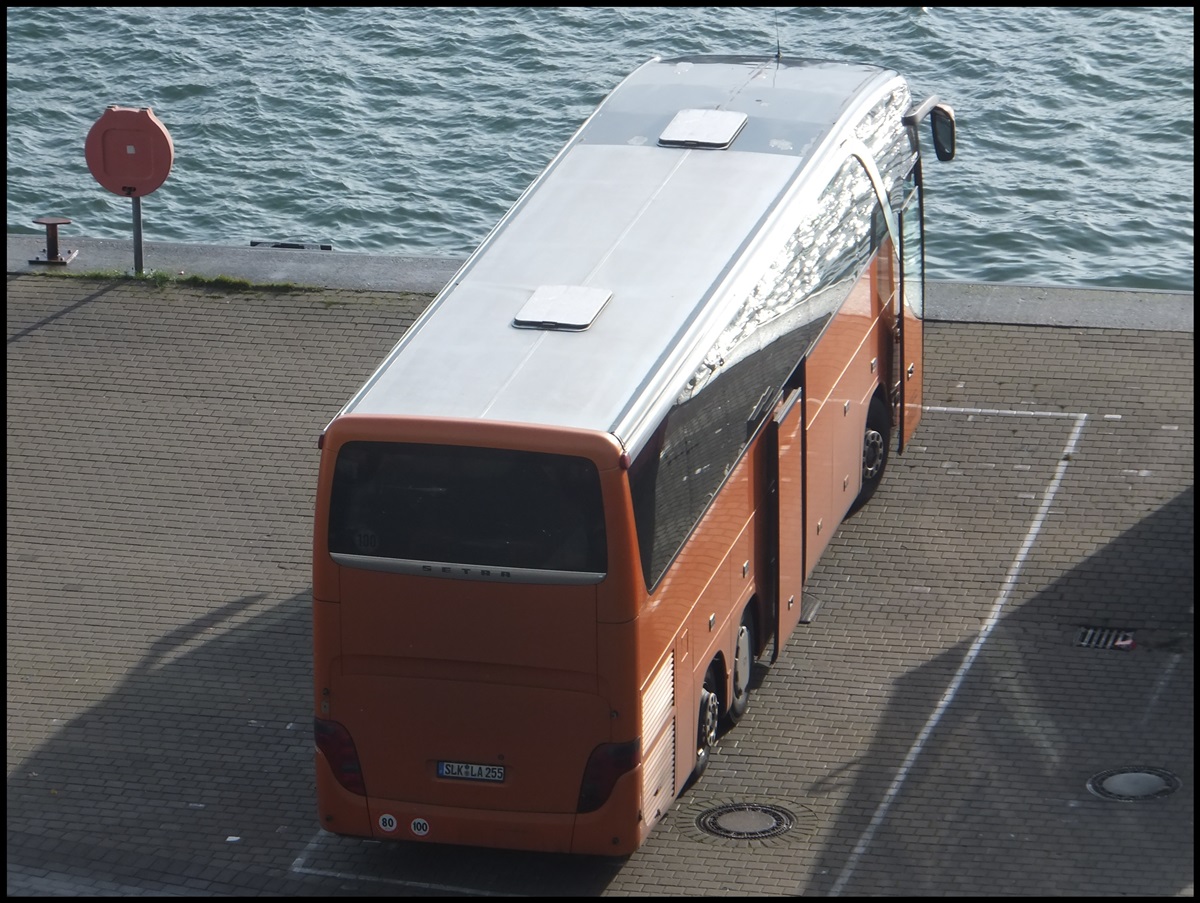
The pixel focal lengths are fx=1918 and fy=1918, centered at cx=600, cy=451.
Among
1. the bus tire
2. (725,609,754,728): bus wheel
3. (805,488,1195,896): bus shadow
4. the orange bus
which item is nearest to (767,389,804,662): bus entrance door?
the orange bus

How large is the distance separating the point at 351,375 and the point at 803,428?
6.20m

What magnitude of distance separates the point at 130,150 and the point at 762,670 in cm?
991

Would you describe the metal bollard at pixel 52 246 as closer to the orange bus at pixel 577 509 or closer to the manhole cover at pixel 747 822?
the orange bus at pixel 577 509

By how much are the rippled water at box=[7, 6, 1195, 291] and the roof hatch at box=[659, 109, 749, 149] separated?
12767 millimetres

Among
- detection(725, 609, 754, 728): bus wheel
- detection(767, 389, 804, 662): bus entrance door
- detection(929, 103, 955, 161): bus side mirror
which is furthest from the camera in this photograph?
detection(929, 103, 955, 161): bus side mirror

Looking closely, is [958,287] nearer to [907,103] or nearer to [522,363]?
[907,103]

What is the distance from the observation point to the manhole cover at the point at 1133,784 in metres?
12.1

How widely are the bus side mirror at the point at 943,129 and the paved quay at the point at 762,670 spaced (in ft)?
8.19

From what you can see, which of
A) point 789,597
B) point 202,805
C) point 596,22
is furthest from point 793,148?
point 596,22

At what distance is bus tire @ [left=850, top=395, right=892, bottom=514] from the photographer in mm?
16016

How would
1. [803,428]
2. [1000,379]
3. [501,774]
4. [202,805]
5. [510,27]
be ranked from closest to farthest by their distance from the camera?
[501,774], [202,805], [803,428], [1000,379], [510,27]

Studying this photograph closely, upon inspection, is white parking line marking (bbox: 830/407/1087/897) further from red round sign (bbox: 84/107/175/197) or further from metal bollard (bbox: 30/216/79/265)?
metal bollard (bbox: 30/216/79/265)

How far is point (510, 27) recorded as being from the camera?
3556cm

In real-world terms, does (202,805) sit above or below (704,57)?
below
